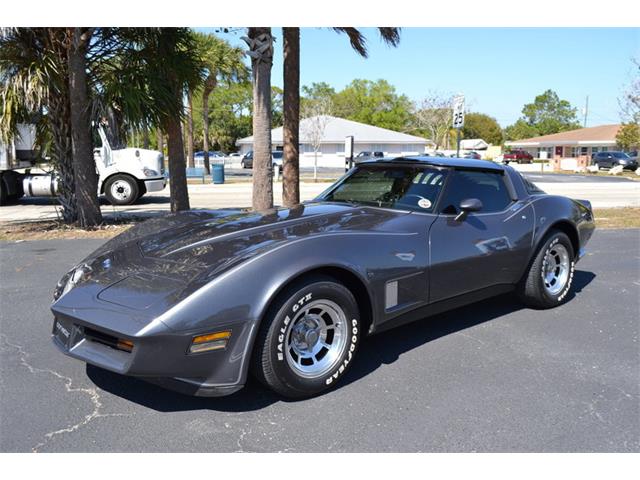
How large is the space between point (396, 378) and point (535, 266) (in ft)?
6.54

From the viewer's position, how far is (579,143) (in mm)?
59031

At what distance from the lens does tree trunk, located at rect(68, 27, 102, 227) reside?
9.39m

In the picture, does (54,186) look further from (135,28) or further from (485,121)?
(485,121)

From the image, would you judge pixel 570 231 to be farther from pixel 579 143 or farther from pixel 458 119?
pixel 579 143

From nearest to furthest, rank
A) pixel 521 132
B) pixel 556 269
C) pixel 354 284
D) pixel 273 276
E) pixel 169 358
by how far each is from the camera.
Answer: pixel 169 358, pixel 273 276, pixel 354 284, pixel 556 269, pixel 521 132

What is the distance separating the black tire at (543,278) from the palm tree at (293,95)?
531 cm

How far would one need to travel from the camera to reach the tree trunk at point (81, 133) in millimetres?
9391

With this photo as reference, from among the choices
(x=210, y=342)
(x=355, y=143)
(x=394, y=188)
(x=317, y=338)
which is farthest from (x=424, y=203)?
(x=355, y=143)

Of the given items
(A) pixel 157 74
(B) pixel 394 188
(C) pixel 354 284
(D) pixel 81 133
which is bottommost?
(C) pixel 354 284

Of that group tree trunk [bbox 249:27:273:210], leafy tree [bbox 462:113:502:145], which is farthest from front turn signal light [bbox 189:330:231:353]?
leafy tree [bbox 462:113:502:145]

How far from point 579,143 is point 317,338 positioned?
63.4m

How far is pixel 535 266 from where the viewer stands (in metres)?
4.82

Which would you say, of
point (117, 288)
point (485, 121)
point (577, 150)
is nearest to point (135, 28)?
point (117, 288)

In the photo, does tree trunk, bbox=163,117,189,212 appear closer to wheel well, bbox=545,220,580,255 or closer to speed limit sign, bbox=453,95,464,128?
speed limit sign, bbox=453,95,464,128
